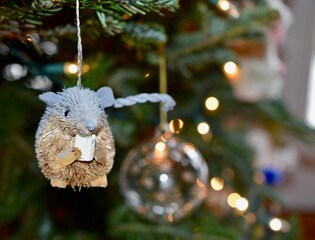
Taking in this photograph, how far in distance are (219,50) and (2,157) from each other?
1.22ft

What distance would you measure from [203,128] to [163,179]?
7.4 inches

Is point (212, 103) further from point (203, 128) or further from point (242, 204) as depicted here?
point (242, 204)

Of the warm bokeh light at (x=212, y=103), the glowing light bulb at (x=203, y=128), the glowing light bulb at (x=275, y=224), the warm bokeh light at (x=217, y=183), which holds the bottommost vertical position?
the glowing light bulb at (x=275, y=224)

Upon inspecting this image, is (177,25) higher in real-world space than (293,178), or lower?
higher

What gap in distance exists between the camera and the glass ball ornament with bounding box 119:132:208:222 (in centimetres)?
72

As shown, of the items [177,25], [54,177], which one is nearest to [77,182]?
[54,177]

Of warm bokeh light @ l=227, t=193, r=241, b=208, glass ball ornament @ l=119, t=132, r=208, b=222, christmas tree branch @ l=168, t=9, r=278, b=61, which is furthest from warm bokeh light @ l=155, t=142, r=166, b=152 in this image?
warm bokeh light @ l=227, t=193, r=241, b=208

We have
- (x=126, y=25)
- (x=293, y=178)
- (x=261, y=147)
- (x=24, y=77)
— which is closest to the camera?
(x=126, y=25)

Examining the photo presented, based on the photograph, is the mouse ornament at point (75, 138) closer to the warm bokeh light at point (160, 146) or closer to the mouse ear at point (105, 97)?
the mouse ear at point (105, 97)

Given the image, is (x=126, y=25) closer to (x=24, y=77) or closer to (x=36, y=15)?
(x=36, y=15)

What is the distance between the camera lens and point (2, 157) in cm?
80

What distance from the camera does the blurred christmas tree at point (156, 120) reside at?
2.26ft

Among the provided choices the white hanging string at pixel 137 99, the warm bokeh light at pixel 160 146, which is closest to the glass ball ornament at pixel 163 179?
the warm bokeh light at pixel 160 146

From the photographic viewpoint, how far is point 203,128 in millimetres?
905
